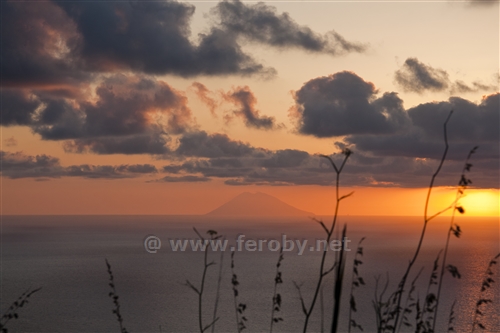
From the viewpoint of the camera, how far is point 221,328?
58125 mm

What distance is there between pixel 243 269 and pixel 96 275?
3121 cm

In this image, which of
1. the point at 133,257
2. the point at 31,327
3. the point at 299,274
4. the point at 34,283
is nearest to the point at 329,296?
the point at 299,274

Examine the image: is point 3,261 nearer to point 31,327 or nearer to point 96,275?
point 96,275

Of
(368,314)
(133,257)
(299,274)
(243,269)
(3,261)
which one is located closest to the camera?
(368,314)

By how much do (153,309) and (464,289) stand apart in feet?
171

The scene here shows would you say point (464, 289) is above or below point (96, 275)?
above

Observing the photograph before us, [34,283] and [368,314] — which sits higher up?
[368,314]

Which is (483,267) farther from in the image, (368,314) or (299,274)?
(368,314)

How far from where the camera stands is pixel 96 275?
4328 inches

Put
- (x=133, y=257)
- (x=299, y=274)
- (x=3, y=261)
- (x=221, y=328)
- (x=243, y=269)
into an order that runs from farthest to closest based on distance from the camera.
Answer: (x=133, y=257) < (x=3, y=261) < (x=243, y=269) < (x=299, y=274) < (x=221, y=328)

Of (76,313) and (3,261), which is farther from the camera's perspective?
(3,261)

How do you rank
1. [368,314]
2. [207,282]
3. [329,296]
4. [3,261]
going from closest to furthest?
[368,314], [329,296], [207,282], [3,261]

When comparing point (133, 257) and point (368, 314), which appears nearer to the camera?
point (368, 314)

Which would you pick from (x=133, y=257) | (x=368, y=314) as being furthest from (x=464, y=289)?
(x=133, y=257)
